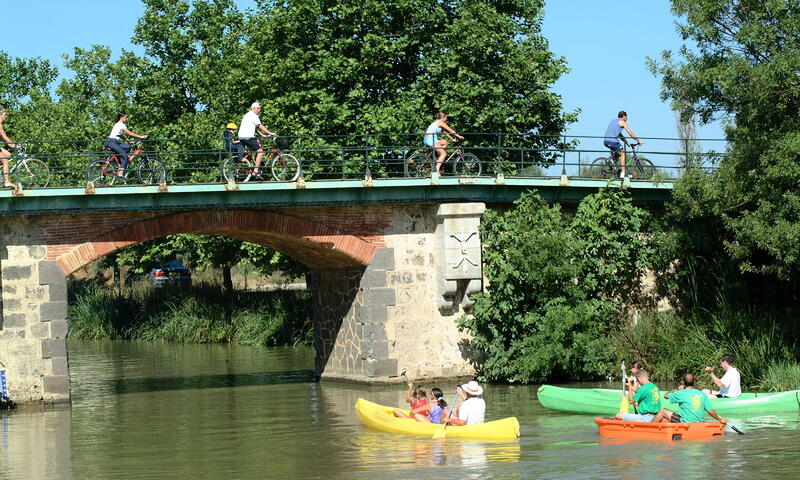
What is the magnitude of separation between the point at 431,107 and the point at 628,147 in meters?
9.31

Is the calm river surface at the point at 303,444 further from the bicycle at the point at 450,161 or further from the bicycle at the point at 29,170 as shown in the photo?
the bicycle at the point at 450,161

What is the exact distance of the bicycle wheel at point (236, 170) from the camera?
87.0ft

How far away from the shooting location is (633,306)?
2861cm

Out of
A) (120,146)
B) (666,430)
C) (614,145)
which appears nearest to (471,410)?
(666,430)

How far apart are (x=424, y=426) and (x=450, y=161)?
30.6ft

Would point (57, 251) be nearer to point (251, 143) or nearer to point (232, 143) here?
point (232, 143)

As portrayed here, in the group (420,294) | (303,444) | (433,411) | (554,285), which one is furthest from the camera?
(420,294)

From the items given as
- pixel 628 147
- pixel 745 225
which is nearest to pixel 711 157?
pixel 745 225

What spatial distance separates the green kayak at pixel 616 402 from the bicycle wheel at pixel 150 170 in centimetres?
899

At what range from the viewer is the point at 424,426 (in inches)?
805

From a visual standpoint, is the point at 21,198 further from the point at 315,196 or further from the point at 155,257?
the point at 155,257

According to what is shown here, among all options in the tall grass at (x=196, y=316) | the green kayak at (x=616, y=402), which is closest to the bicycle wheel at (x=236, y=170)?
the green kayak at (x=616, y=402)

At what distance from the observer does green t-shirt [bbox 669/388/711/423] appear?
19547 millimetres

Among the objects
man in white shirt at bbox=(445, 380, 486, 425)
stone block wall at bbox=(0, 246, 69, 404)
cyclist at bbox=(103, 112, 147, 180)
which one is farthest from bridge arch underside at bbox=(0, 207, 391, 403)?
man in white shirt at bbox=(445, 380, 486, 425)
